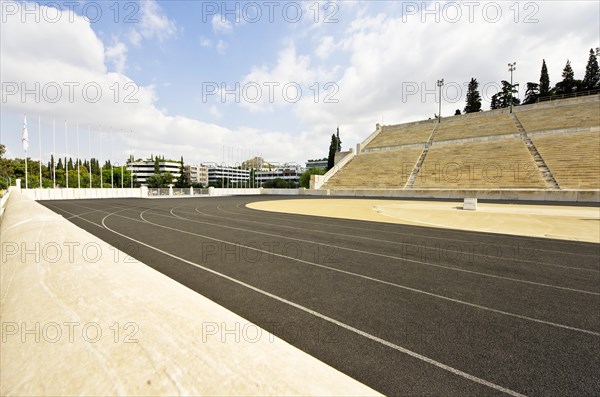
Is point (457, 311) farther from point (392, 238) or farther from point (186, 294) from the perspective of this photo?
point (392, 238)

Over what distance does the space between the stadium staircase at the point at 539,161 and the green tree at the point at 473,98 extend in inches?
1534

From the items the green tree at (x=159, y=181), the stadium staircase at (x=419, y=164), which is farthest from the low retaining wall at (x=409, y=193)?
the green tree at (x=159, y=181)

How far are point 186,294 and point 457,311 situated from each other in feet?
14.6

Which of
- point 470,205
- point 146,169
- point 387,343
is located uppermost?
point 146,169

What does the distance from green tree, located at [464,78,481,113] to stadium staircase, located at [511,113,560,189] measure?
3896 cm

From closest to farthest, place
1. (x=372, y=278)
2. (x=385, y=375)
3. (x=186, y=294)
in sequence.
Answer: (x=186, y=294)
(x=385, y=375)
(x=372, y=278)

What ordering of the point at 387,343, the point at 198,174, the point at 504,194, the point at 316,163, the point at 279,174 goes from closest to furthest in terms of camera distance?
the point at 387,343, the point at 504,194, the point at 279,174, the point at 198,174, the point at 316,163

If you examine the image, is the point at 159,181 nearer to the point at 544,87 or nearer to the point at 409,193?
the point at 409,193

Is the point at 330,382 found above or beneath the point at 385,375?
above

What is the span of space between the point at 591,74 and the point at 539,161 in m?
56.9

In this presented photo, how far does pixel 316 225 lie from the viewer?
14.5 m

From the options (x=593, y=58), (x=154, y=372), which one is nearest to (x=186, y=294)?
(x=154, y=372)

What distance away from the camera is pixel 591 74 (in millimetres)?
67438

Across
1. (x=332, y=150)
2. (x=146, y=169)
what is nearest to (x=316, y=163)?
(x=332, y=150)
